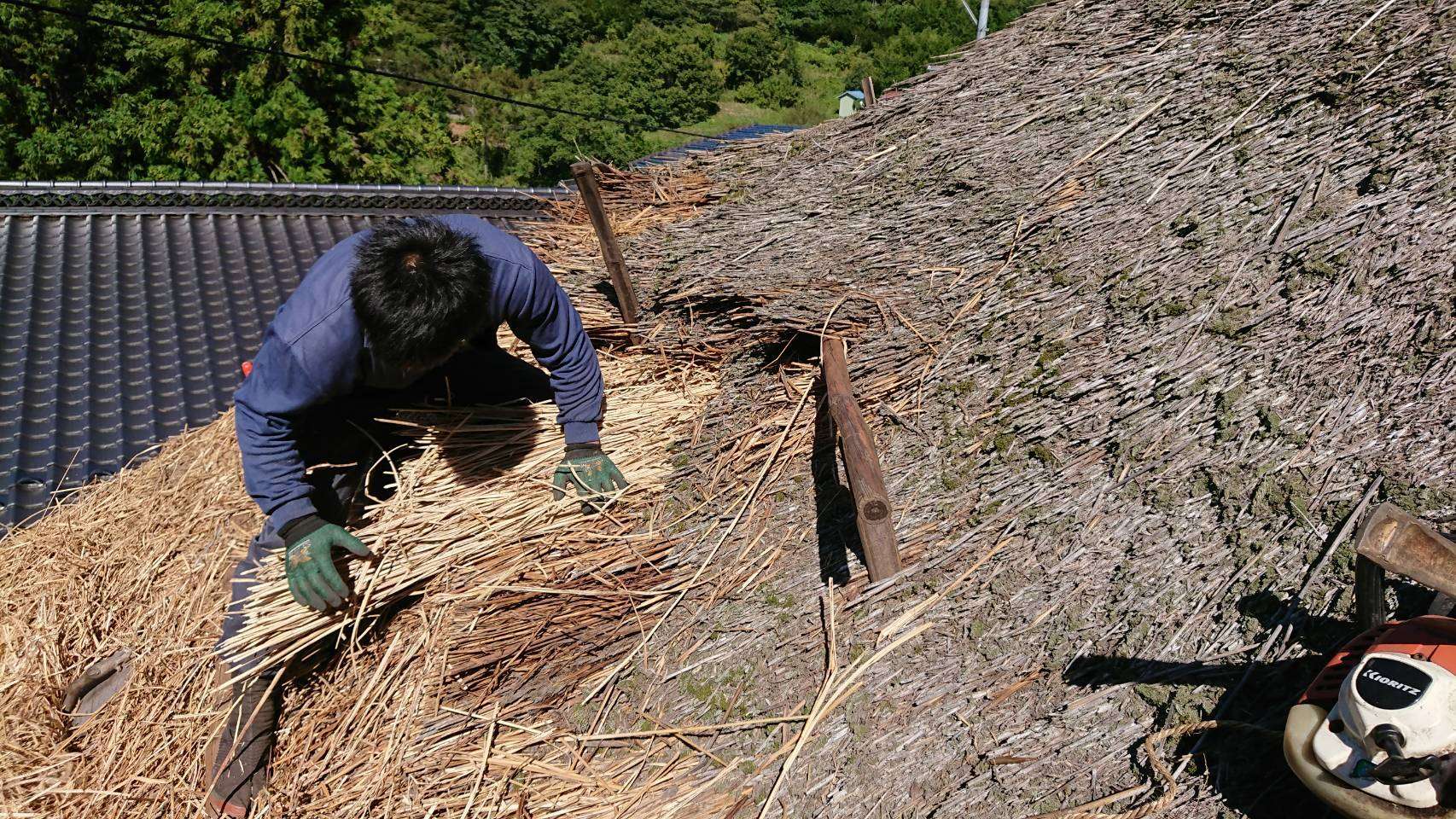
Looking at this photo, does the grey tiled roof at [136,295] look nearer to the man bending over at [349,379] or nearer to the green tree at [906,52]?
the man bending over at [349,379]

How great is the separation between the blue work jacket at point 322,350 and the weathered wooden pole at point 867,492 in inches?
40.7

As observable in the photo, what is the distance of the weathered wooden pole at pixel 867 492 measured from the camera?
197 cm

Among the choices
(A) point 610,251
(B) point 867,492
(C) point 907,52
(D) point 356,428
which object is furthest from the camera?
(C) point 907,52

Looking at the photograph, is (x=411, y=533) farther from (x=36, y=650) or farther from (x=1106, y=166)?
(x=1106, y=166)

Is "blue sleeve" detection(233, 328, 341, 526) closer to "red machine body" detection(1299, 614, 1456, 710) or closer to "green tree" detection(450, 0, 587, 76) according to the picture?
"red machine body" detection(1299, 614, 1456, 710)

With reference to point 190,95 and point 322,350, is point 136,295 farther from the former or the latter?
point 190,95

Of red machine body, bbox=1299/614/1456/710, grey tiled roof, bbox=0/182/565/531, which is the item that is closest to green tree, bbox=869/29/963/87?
grey tiled roof, bbox=0/182/565/531

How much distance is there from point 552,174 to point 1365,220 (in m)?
21.8

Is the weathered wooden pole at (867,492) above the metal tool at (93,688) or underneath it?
above

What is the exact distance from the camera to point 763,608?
236 cm

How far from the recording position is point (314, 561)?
2379 mm

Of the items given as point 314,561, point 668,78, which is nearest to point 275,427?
point 314,561

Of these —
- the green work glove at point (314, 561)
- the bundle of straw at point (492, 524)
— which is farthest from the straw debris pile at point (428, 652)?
the green work glove at point (314, 561)

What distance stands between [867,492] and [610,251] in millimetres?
1939
